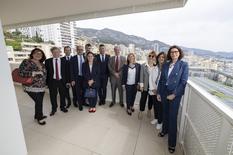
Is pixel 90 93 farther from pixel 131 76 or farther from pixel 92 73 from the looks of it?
pixel 131 76

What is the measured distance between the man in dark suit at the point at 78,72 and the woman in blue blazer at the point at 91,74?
0.12 metres

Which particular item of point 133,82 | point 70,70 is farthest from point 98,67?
point 133,82

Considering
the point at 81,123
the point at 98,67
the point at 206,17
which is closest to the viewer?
the point at 206,17

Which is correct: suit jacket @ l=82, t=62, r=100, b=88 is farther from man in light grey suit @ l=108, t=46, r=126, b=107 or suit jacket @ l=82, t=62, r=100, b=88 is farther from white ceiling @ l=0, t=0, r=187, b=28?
white ceiling @ l=0, t=0, r=187, b=28

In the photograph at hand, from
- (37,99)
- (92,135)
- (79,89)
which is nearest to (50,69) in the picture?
(37,99)

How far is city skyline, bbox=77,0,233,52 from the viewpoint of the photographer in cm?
133

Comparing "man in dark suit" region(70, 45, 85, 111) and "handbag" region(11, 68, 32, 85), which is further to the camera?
"man in dark suit" region(70, 45, 85, 111)

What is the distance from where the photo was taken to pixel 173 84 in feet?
5.68

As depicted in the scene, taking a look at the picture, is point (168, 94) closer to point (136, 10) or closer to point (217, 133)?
point (217, 133)

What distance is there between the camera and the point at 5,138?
1.44 meters

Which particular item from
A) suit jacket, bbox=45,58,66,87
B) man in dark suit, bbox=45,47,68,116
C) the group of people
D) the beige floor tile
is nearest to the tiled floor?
the beige floor tile

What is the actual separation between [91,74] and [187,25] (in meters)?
2.05

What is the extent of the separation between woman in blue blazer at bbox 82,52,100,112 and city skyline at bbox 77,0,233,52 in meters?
1.03

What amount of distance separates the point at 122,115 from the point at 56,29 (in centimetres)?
355
